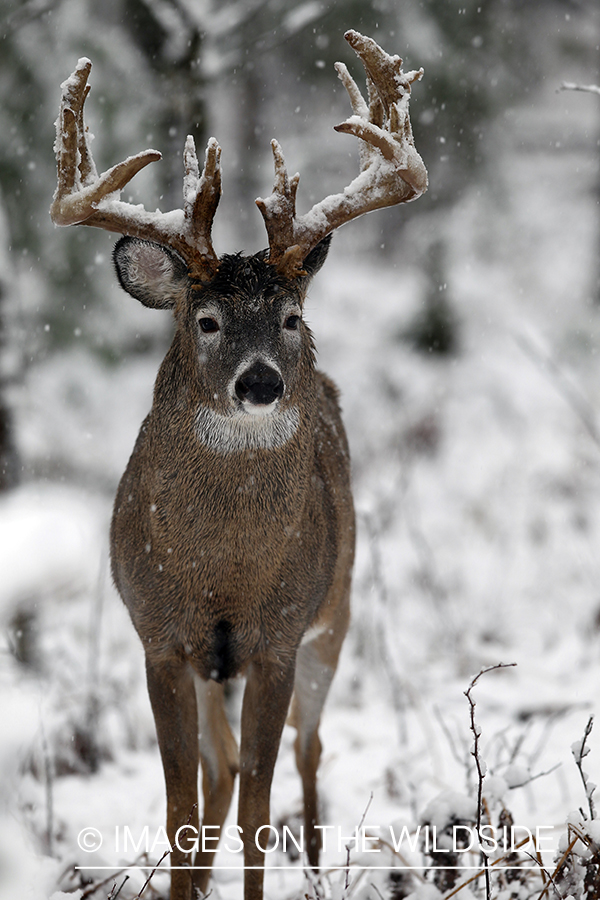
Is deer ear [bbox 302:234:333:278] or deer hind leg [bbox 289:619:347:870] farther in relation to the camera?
deer hind leg [bbox 289:619:347:870]

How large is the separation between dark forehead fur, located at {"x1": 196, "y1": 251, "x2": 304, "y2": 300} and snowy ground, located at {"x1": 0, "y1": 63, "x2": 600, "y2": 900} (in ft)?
1.88

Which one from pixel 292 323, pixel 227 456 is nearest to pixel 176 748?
pixel 227 456

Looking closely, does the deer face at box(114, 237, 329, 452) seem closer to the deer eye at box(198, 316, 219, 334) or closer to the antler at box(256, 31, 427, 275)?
the deer eye at box(198, 316, 219, 334)

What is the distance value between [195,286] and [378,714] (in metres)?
3.89

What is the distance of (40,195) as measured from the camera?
6.87m

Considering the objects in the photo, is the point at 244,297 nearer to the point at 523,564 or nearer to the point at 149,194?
the point at 149,194

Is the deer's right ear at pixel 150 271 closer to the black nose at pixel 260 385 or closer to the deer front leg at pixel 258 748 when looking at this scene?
the black nose at pixel 260 385

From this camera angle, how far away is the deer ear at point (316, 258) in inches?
123

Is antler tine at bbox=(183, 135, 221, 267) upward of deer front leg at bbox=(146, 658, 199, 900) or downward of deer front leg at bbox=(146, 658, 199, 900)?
upward

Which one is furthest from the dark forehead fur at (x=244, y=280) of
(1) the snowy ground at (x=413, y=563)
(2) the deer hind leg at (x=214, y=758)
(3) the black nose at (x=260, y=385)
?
(2) the deer hind leg at (x=214, y=758)

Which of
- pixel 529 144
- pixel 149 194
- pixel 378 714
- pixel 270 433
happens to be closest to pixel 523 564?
pixel 378 714

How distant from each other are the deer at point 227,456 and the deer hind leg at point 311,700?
Answer: 76 centimetres

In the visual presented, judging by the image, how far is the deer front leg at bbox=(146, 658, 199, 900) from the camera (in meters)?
2.82

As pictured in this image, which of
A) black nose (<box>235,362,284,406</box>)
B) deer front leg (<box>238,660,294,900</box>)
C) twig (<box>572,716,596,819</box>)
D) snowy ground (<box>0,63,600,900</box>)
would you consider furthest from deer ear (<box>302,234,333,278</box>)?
twig (<box>572,716,596,819</box>)
